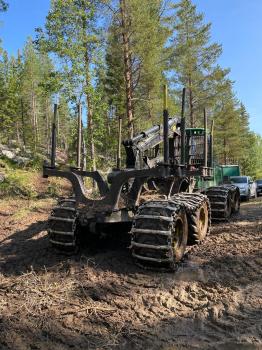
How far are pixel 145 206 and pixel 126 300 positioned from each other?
5.37 feet

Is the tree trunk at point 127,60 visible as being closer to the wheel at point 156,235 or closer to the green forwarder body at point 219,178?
the green forwarder body at point 219,178

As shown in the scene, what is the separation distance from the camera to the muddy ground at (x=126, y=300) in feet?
15.6

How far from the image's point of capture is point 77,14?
18688 mm

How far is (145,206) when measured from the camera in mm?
6793

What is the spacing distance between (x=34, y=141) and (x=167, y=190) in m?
33.3

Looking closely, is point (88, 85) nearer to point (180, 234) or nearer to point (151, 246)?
point (180, 234)

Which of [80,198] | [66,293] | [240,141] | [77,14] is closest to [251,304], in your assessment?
[66,293]

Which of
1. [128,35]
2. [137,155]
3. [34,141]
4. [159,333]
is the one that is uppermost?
[128,35]

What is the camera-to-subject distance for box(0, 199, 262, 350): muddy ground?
15.6 feet

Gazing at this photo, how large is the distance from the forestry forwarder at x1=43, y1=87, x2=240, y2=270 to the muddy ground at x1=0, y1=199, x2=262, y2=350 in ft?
1.32

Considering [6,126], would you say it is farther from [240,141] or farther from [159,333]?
[159,333]

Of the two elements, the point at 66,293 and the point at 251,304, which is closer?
the point at 251,304

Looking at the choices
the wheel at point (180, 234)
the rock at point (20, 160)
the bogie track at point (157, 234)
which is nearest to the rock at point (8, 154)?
the rock at point (20, 160)

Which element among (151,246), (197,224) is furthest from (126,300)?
(197,224)
